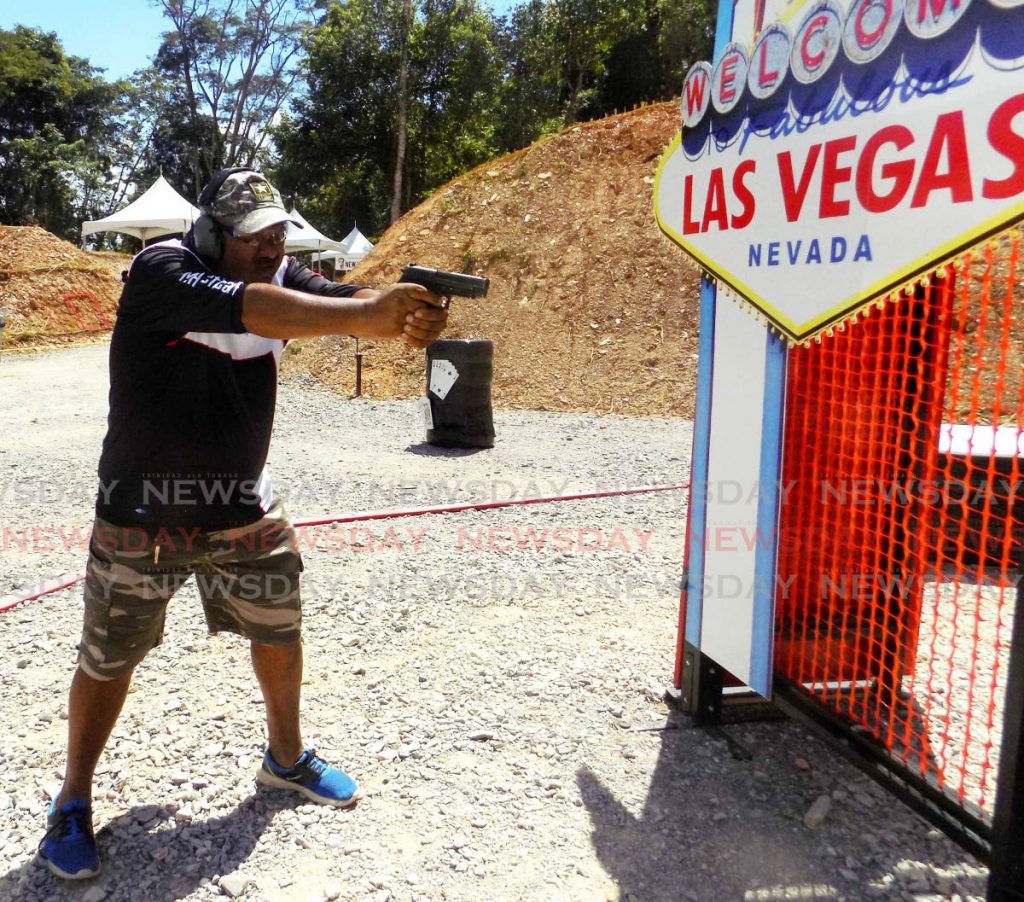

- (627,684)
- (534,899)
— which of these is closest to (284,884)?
(534,899)

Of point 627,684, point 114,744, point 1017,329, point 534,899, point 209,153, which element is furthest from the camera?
point 209,153

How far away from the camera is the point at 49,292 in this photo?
23219mm

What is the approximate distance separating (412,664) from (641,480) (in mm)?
3867

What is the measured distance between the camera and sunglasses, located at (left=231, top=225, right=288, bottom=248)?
228cm

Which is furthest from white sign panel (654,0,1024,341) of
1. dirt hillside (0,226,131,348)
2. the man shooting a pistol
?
dirt hillside (0,226,131,348)

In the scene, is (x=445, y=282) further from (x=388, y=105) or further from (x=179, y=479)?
(x=388, y=105)

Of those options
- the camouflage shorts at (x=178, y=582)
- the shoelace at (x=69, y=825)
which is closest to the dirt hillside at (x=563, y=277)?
the camouflage shorts at (x=178, y=582)

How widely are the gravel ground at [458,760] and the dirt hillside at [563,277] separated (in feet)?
24.1

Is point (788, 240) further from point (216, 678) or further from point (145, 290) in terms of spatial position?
point (216, 678)

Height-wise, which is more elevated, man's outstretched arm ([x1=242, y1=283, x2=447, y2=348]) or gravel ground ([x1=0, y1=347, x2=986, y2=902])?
man's outstretched arm ([x1=242, y1=283, x2=447, y2=348])

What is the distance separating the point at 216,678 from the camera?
3381 mm

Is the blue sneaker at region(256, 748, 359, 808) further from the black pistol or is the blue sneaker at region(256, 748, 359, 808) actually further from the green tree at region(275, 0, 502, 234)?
the green tree at region(275, 0, 502, 234)

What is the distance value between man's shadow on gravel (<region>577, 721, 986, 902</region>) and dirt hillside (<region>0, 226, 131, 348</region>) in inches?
802

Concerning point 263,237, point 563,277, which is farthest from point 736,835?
point 563,277
